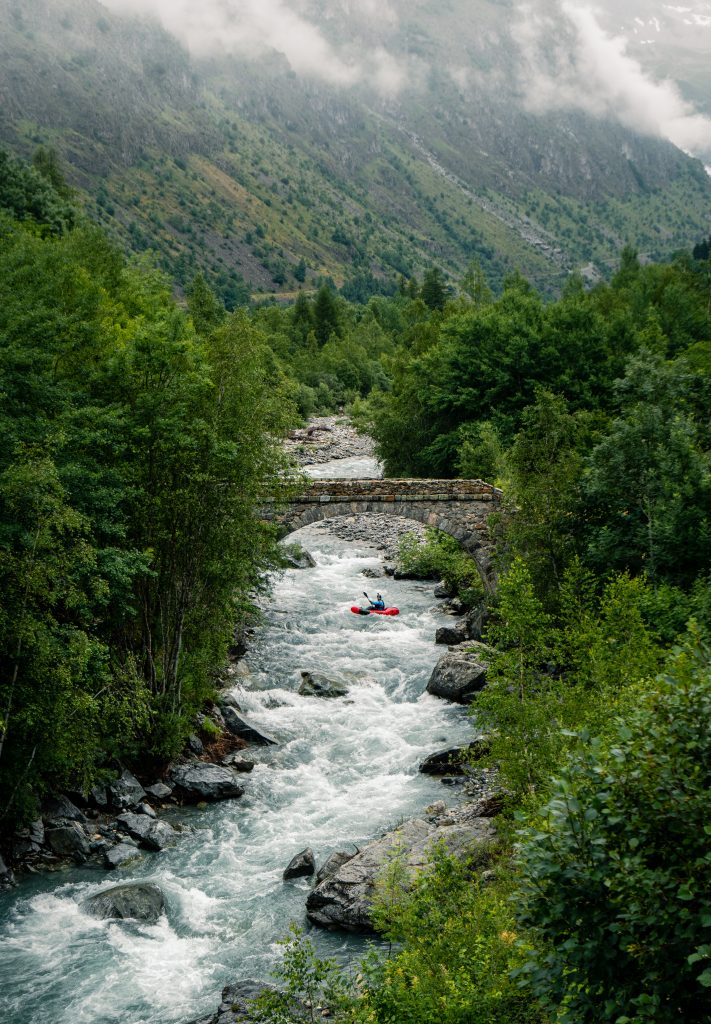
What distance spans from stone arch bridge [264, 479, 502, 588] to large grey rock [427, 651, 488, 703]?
3888 millimetres

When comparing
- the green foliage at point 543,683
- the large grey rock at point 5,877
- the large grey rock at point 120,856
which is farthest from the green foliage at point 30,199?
the green foliage at point 543,683

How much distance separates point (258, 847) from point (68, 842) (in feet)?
12.4

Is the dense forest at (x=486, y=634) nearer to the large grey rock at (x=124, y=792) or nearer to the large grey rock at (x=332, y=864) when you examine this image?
the large grey rock at (x=124, y=792)

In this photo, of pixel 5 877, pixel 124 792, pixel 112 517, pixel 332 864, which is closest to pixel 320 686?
pixel 124 792

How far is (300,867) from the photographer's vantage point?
677 inches

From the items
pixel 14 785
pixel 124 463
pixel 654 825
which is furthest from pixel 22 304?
pixel 654 825

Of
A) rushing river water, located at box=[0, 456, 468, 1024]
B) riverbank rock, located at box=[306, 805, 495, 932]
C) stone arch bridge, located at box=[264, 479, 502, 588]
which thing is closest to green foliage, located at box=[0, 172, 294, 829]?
rushing river water, located at box=[0, 456, 468, 1024]

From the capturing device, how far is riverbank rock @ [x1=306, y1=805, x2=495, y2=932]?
15133mm

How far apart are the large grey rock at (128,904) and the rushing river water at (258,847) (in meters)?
0.19

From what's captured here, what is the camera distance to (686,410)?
2512 centimetres

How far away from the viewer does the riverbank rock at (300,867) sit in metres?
17.2

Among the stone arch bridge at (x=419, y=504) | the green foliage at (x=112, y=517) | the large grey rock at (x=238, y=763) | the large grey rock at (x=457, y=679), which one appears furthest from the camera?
the stone arch bridge at (x=419, y=504)

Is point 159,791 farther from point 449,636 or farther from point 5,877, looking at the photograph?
point 449,636

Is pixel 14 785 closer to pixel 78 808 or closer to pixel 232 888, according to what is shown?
pixel 78 808
